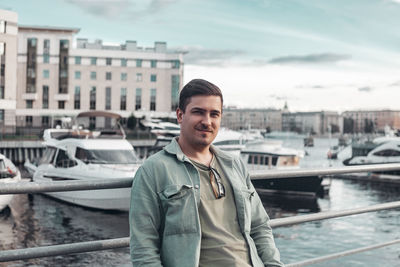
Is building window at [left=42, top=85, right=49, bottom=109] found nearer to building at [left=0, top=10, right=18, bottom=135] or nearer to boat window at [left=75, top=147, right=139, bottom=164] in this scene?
building at [left=0, top=10, right=18, bottom=135]

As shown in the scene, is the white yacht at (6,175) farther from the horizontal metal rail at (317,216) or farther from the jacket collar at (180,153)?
the jacket collar at (180,153)

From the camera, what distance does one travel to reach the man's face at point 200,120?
2525 mm

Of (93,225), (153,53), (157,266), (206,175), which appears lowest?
(93,225)

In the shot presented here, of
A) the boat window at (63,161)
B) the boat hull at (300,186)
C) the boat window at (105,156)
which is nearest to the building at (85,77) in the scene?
the boat hull at (300,186)

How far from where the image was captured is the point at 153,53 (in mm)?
81938

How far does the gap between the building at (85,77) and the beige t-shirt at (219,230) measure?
72.1m

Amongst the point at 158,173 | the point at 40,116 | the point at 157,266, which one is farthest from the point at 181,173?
the point at 40,116

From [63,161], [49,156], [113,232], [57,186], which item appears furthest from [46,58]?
[57,186]

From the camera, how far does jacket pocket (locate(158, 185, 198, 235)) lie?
90.0 inches

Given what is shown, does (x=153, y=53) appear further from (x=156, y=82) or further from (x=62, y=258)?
(x=62, y=258)

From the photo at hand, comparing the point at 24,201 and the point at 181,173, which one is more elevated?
the point at 181,173

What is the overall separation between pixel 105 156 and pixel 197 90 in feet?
68.9

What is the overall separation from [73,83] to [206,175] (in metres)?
79.5

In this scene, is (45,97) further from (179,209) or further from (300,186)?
(179,209)
